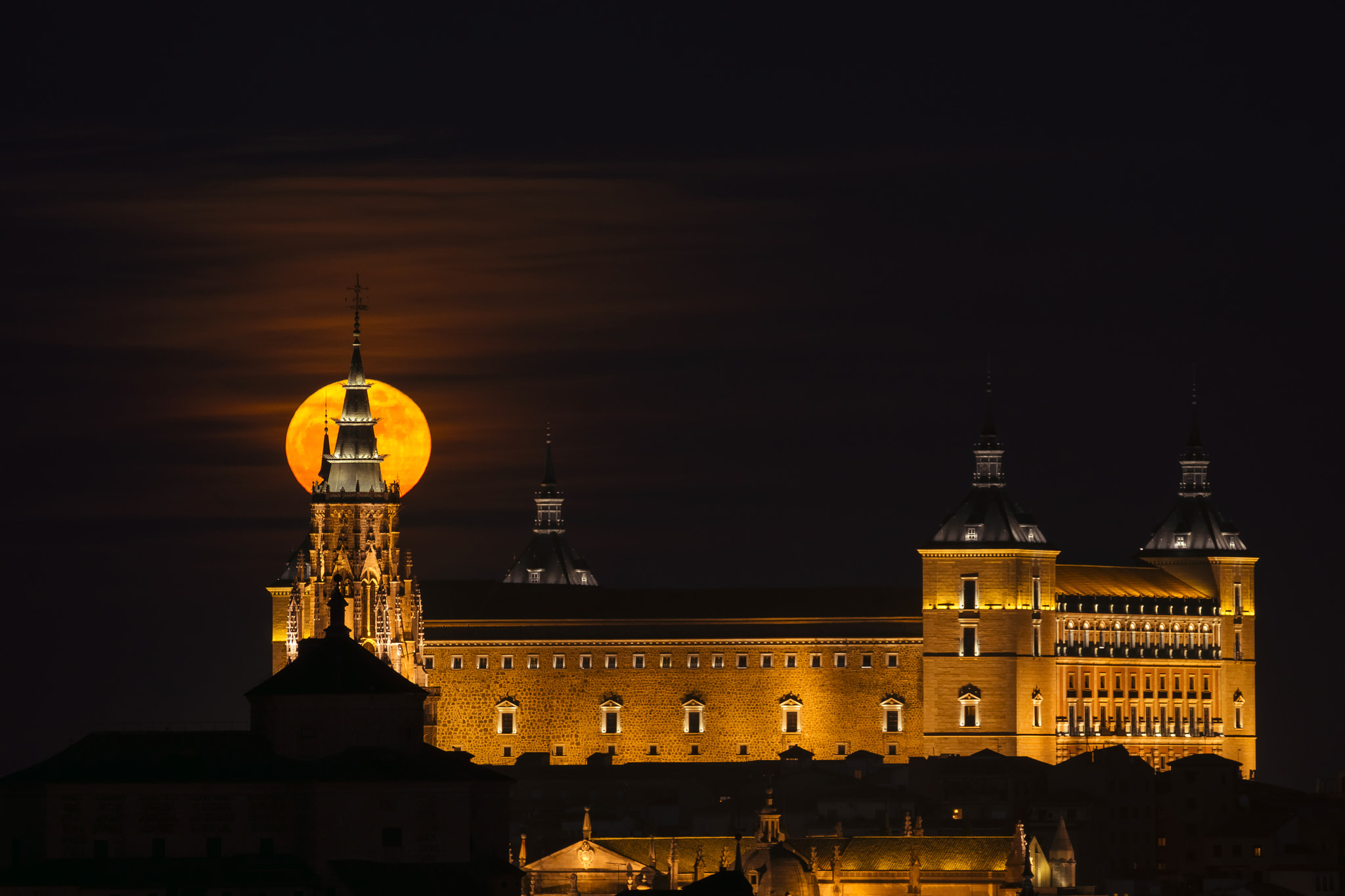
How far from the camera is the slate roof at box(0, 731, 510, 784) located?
123000 millimetres

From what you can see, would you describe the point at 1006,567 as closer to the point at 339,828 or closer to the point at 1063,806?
the point at 1063,806

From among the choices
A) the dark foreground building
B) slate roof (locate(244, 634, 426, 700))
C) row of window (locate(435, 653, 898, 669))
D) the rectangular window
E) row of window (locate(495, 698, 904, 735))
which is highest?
the rectangular window

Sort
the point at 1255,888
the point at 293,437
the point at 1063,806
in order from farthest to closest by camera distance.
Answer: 1. the point at 293,437
2. the point at 1063,806
3. the point at 1255,888

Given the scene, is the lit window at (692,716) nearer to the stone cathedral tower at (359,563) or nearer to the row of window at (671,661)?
the row of window at (671,661)

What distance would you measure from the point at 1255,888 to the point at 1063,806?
50.8 ft

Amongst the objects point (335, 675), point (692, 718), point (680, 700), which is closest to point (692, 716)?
point (692, 718)

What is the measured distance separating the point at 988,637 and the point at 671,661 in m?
14.4

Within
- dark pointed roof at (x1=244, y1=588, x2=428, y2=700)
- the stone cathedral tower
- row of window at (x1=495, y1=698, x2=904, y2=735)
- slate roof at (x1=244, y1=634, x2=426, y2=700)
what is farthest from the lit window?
slate roof at (x1=244, y1=634, x2=426, y2=700)

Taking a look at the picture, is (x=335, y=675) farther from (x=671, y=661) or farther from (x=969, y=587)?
(x=969, y=587)

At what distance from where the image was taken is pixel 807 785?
18188cm

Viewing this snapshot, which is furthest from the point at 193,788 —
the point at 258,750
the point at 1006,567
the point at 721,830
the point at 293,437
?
the point at 1006,567

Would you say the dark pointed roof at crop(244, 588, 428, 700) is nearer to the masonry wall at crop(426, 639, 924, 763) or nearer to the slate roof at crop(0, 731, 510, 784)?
the slate roof at crop(0, 731, 510, 784)

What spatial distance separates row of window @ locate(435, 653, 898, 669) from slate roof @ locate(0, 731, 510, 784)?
2787 inches

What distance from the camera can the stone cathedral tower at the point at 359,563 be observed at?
180 meters
